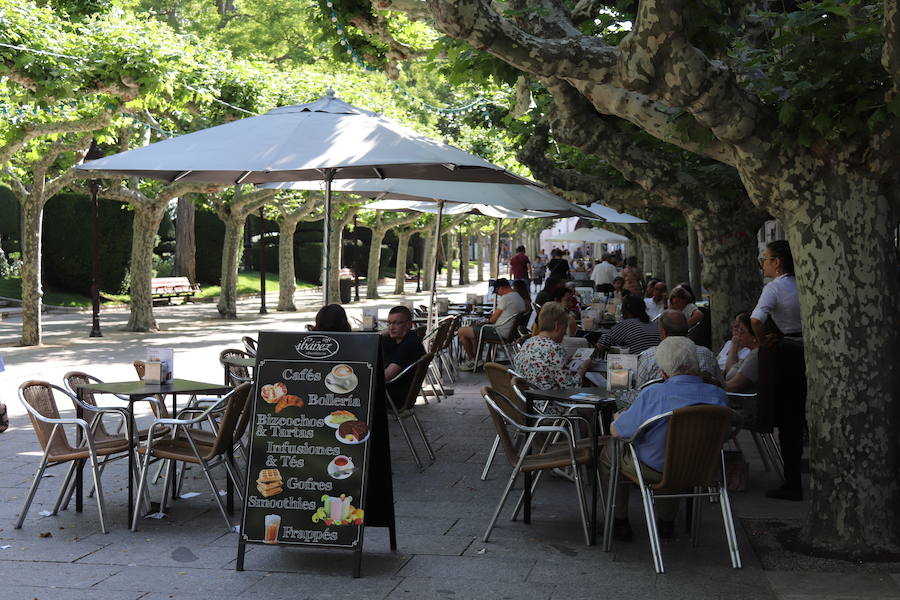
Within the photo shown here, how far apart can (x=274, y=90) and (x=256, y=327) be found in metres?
5.89

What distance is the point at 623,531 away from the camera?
5.98m

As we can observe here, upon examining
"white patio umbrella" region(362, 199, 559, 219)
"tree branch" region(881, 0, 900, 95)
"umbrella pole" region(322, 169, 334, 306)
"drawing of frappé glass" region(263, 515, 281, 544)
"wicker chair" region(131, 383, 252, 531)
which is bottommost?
"drawing of frappé glass" region(263, 515, 281, 544)

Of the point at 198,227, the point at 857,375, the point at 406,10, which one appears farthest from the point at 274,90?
the point at 198,227

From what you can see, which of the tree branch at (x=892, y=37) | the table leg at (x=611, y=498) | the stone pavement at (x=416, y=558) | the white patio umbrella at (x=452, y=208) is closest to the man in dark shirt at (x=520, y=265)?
the white patio umbrella at (x=452, y=208)

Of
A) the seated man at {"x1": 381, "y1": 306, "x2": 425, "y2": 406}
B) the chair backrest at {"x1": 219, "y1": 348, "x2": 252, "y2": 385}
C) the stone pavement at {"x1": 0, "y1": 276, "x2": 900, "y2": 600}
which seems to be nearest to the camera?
the stone pavement at {"x1": 0, "y1": 276, "x2": 900, "y2": 600}

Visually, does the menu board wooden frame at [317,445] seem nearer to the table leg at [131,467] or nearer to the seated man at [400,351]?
the table leg at [131,467]

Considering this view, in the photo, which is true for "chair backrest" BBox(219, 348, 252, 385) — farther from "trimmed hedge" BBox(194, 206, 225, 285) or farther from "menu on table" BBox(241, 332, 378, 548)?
"trimmed hedge" BBox(194, 206, 225, 285)

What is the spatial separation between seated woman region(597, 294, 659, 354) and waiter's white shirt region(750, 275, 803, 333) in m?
1.48

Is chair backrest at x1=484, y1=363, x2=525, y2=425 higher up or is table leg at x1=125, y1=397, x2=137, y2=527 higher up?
chair backrest at x1=484, y1=363, x2=525, y2=425

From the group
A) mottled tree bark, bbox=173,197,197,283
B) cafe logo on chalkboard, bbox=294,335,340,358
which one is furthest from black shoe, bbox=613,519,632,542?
mottled tree bark, bbox=173,197,197,283

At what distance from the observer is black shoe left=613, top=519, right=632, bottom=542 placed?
19.6ft

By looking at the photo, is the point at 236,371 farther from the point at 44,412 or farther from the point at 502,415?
the point at 502,415

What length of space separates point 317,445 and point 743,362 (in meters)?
3.51

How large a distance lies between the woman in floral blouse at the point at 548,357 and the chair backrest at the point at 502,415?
92 centimetres
